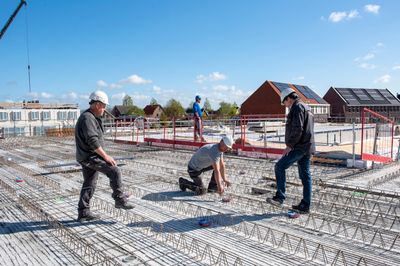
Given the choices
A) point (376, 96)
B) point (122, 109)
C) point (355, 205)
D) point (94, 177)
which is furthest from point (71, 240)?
point (122, 109)

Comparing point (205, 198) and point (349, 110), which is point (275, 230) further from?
point (349, 110)

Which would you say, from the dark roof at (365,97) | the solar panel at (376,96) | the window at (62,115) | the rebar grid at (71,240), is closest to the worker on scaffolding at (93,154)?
the rebar grid at (71,240)

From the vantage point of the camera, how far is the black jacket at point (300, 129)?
3838 millimetres

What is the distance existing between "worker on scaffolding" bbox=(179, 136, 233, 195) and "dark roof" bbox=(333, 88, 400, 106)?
1629 inches

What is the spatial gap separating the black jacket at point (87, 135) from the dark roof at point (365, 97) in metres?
43.1

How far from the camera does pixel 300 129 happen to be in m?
3.82

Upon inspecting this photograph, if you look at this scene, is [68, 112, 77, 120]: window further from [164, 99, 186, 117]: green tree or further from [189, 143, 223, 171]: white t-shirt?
[164, 99, 186, 117]: green tree

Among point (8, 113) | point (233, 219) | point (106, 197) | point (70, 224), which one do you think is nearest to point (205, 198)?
point (233, 219)

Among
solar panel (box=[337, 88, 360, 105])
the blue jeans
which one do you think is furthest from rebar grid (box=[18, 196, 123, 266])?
solar panel (box=[337, 88, 360, 105])

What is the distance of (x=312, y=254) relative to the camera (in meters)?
3.04

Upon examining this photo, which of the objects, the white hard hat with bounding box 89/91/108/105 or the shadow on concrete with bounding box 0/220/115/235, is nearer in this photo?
the shadow on concrete with bounding box 0/220/115/235

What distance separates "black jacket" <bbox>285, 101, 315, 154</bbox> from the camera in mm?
3838

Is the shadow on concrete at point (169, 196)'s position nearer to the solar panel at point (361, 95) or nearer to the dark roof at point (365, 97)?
the dark roof at point (365, 97)

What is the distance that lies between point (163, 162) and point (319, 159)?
401 cm
